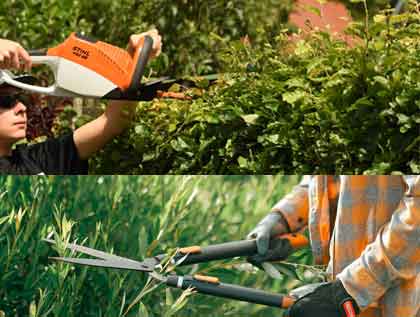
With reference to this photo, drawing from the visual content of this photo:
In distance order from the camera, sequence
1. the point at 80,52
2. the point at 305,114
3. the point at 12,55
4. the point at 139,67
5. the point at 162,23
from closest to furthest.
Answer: the point at 305,114 < the point at 12,55 < the point at 139,67 < the point at 80,52 < the point at 162,23

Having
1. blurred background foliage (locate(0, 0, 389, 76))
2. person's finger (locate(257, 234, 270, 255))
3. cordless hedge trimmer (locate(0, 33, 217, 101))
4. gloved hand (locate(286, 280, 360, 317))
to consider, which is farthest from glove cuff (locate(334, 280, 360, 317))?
blurred background foliage (locate(0, 0, 389, 76))

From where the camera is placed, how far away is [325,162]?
345 cm

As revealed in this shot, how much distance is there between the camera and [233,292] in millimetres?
3070

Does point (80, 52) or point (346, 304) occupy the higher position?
point (80, 52)

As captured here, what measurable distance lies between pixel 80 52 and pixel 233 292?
1.60 metres

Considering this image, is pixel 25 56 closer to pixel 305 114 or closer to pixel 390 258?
pixel 305 114

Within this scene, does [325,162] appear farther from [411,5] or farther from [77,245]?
[77,245]

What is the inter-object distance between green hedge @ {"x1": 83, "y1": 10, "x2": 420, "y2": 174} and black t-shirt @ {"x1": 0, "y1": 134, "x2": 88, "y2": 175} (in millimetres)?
384

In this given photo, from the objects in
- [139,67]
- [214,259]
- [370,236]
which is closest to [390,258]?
[370,236]

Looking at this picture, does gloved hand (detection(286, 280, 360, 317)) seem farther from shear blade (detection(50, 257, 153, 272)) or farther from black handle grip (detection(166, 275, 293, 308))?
shear blade (detection(50, 257, 153, 272))

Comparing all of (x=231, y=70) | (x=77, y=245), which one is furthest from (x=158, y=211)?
(x=231, y=70)

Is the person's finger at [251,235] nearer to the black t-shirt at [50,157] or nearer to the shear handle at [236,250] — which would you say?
the shear handle at [236,250]

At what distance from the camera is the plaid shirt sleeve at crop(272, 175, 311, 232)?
3002 mm

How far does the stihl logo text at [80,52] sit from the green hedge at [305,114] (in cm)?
39
